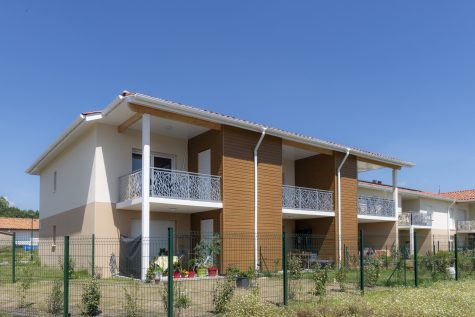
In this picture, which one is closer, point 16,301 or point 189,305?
point 189,305

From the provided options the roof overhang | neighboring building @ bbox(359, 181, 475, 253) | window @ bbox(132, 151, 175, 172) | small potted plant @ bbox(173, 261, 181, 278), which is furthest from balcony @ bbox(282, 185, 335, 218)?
small potted plant @ bbox(173, 261, 181, 278)

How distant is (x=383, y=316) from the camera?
8.35m

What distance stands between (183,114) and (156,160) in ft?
10.3

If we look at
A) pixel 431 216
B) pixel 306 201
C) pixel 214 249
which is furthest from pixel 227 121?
pixel 431 216

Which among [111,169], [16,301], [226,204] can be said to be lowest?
[16,301]

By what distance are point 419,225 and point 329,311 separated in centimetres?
2395

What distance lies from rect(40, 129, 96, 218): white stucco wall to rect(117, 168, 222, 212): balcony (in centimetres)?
142

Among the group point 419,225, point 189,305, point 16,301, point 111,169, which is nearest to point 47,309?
point 16,301

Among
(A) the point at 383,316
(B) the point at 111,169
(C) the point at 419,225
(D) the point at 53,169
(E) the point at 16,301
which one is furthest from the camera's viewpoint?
(C) the point at 419,225

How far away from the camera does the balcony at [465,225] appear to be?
37.0m

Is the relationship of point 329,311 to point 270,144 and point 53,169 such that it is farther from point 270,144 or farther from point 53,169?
point 53,169

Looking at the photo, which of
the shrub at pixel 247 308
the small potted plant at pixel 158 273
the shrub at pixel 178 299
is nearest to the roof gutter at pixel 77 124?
the small potted plant at pixel 158 273

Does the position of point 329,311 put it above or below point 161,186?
below

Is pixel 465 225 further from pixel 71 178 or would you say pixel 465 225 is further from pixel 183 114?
pixel 71 178
